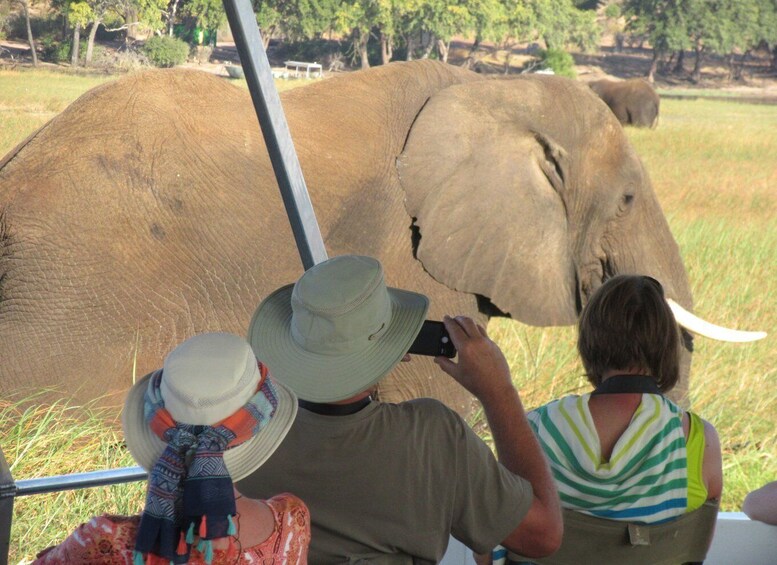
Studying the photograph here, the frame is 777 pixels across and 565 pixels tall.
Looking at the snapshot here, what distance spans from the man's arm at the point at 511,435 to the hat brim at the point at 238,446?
0.31 metres

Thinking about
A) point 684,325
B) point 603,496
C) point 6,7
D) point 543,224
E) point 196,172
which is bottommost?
point 684,325

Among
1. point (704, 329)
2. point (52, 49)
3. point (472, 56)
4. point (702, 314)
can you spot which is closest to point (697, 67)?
point (702, 314)

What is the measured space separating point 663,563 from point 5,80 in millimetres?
2555

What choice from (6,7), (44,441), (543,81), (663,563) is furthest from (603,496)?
(543,81)

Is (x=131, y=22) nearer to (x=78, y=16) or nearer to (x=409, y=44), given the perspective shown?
(x=78, y=16)

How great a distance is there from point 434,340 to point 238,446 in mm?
421

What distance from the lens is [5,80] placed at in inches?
134

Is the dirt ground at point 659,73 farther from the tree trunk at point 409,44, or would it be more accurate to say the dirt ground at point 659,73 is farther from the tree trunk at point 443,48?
the tree trunk at point 409,44

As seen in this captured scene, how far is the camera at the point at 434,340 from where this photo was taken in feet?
4.91

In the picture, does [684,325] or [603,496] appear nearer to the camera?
[603,496]

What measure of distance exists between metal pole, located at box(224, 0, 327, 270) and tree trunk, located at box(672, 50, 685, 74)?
4.39 meters

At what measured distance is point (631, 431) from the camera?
161 cm

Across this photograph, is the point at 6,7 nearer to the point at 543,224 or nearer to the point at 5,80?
the point at 5,80

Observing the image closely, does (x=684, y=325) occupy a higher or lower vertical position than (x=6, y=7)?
lower
